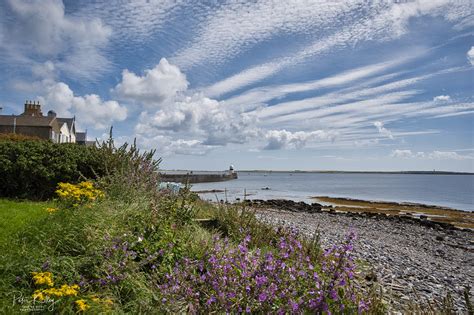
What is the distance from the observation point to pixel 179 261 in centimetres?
439

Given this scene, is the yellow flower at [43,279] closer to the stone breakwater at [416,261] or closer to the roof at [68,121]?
the stone breakwater at [416,261]

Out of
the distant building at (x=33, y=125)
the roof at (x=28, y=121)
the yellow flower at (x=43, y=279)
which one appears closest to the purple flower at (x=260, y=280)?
the yellow flower at (x=43, y=279)

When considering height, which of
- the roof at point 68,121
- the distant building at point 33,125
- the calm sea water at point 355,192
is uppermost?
the roof at point 68,121

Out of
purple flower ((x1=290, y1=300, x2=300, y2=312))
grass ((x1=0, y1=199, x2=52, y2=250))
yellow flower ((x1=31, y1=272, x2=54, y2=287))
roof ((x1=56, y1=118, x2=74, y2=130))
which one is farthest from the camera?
roof ((x1=56, y1=118, x2=74, y2=130))

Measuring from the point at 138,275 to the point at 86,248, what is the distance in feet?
2.53

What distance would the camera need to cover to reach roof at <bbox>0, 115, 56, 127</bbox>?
4306 centimetres

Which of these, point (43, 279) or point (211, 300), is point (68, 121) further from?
point (211, 300)

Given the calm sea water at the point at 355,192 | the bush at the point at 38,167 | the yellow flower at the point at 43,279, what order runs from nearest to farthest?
the yellow flower at the point at 43,279, the bush at the point at 38,167, the calm sea water at the point at 355,192

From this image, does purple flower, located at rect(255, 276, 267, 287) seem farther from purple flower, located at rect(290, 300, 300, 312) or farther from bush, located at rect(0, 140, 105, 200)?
bush, located at rect(0, 140, 105, 200)

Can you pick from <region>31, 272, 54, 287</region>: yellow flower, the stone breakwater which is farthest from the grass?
the stone breakwater

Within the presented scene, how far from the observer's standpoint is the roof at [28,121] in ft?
141

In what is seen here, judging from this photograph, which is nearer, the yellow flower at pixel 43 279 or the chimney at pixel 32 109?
the yellow flower at pixel 43 279

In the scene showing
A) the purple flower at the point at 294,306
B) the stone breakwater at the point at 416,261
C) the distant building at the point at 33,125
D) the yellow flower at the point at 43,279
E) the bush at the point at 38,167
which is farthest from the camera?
the distant building at the point at 33,125

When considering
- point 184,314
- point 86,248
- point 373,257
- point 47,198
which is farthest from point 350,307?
point 47,198
